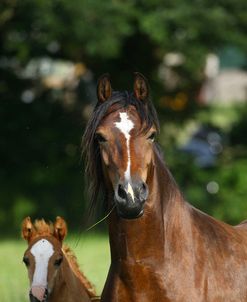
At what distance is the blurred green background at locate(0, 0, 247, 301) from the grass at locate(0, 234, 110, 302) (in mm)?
643

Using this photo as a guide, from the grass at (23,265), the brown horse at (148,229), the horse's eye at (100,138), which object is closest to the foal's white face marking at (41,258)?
the brown horse at (148,229)

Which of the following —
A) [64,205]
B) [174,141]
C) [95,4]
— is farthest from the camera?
[174,141]

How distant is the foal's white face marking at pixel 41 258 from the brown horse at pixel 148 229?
1.20 meters

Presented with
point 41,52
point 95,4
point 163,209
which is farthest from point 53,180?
point 163,209

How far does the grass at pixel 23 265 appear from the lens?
11.6 meters

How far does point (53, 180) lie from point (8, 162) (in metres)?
1.05

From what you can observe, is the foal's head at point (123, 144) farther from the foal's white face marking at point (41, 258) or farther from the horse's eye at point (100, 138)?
the foal's white face marking at point (41, 258)

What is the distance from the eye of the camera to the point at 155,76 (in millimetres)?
21719

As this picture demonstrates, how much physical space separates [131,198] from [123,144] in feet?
1.39

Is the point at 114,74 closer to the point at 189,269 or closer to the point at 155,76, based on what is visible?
the point at 155,76

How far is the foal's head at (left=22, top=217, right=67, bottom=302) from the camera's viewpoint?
24.0ft

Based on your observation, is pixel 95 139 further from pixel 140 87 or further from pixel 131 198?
pixel 131 198

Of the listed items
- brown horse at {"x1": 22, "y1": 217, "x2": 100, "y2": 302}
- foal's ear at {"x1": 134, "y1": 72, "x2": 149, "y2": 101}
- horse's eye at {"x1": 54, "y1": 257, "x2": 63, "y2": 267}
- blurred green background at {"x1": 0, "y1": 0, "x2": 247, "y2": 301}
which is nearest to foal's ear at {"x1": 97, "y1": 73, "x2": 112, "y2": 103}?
foal's ear at {"x1": 134, "y1": 72, "x2": 149, "y2": 101}

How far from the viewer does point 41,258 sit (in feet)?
24.6
